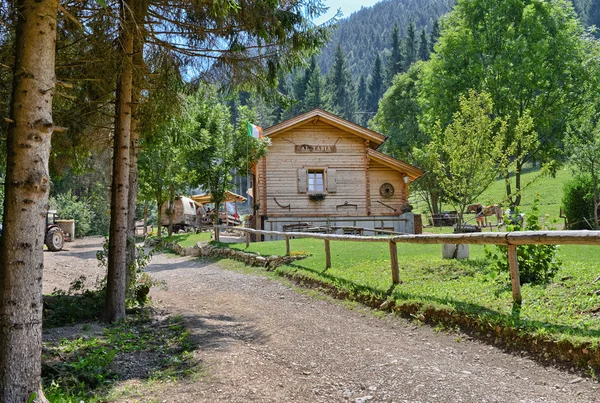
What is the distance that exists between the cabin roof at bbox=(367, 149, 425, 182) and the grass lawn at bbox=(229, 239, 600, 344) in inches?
507

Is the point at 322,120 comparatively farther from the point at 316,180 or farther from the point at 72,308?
the point at 72,308

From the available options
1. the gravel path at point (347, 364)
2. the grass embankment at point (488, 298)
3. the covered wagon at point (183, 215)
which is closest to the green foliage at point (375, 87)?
the covered wagon at point (183, 215)

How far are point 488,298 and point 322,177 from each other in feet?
61.3

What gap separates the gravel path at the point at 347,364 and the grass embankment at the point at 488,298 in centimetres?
29

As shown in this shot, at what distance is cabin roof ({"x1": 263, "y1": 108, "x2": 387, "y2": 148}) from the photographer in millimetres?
23641

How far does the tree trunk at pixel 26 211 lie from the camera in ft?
11.4

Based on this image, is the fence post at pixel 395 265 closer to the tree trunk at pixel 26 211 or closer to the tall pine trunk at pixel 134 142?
the tall pine trunk at pixel 134 142

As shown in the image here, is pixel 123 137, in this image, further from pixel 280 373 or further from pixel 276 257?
pixel 276 257

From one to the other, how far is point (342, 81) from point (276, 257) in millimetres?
94395

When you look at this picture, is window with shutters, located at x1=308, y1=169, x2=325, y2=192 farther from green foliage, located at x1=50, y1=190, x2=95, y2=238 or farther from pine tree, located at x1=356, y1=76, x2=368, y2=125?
pine tree, located at x1=356, y1=76, x2=368, y2=125

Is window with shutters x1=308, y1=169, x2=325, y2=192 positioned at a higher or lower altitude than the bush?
higher

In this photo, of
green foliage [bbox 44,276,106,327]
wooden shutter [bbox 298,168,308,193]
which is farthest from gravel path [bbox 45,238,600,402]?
wooden shutter [bbox 298,168,308,193]

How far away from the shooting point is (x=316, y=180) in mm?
24922

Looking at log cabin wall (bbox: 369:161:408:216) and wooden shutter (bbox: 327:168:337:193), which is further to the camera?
log cabin wall (bbox: 369:161:408:216)
